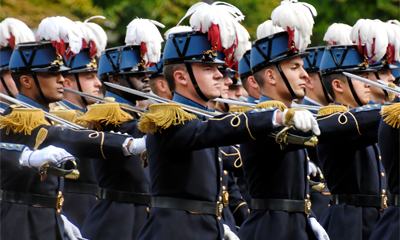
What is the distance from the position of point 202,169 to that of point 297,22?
183 centimetres

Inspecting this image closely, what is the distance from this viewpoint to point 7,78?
327 inches

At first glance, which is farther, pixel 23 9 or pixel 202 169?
pixel 23 9

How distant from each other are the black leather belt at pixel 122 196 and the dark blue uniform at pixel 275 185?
5.35 feet

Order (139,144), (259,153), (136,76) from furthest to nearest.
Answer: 1. (136,76)
2. (139,144)
3. (259,153)

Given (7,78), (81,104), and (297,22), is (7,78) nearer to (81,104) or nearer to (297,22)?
(81,104)

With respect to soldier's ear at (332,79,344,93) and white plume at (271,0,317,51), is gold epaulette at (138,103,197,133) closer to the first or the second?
white plume at (271,0,317,51)

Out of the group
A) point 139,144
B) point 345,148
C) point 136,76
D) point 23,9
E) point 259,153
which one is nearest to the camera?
point 259,153

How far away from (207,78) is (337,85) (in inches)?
89.4

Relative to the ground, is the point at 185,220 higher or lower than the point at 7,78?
lower

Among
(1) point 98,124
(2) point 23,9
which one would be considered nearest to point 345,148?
(1) point 98,124

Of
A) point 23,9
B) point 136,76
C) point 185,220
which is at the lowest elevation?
point 185,220

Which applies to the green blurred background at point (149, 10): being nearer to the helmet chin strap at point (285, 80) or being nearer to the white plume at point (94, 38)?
the white plume at point (94, 38)

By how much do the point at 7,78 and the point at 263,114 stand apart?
15.0 feet

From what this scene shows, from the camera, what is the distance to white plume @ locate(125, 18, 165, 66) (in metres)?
7.90
